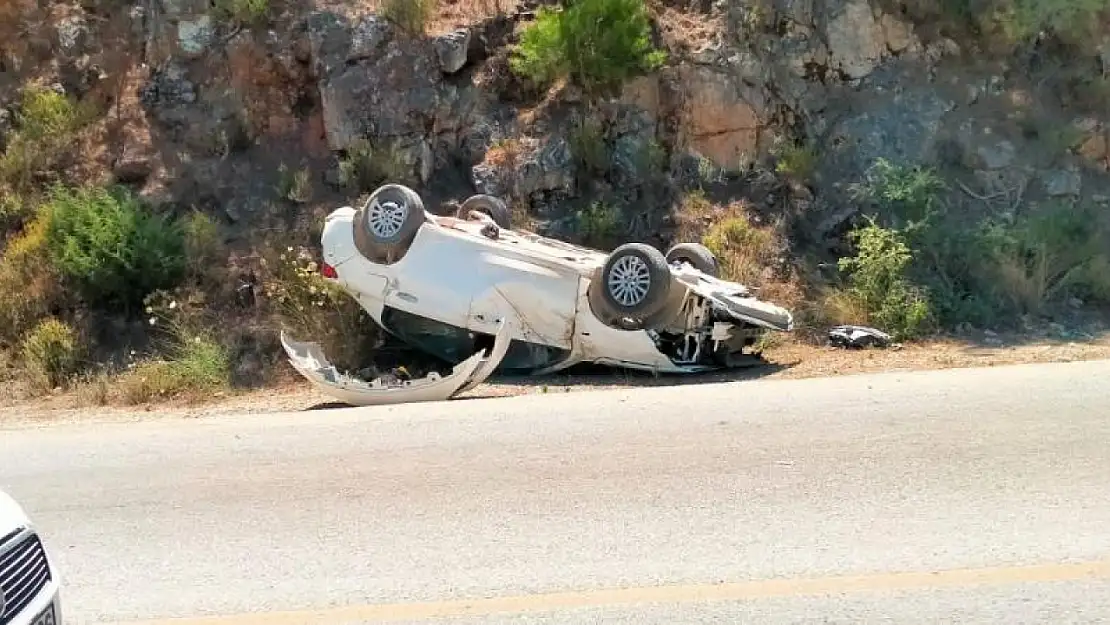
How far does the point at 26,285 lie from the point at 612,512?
10.5 metres

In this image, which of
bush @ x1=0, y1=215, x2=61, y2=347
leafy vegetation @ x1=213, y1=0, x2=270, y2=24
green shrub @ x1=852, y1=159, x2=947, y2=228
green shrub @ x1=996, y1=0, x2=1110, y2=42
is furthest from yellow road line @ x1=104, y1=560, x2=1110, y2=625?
leafy vegetation @ x1=213, y1=0, x2=270, y2=24

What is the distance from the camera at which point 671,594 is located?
3994mm

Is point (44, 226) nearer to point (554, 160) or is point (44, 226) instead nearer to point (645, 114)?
point (554, 160)

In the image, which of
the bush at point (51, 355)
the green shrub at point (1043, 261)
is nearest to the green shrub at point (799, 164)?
the green shrub at point (1043, 261)

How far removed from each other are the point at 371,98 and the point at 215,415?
271 inches

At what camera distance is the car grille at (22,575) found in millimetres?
2893

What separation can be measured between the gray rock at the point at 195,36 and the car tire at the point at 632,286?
9.22 meters

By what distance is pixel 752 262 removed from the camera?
1277 centimetres

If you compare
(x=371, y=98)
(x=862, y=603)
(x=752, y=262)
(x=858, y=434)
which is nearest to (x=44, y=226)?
(x=371, y=98)

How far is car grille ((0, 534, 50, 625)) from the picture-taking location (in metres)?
2.89

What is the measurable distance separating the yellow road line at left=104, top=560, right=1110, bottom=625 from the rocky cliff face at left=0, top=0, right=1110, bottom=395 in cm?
930

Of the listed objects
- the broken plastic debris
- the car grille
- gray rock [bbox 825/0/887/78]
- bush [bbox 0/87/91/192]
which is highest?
gray rock [bbox 825/0/887/78]

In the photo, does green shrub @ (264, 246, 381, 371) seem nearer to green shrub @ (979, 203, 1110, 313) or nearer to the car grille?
green shrub @ (979, 203, 1110, 313)

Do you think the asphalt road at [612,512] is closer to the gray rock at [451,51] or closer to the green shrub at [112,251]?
the green shrub at [112,251]
